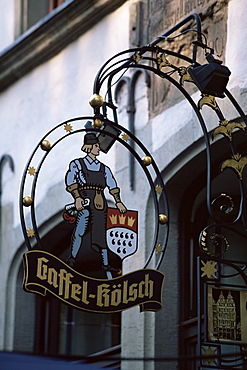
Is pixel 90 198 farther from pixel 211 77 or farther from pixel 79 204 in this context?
pixel 211 77

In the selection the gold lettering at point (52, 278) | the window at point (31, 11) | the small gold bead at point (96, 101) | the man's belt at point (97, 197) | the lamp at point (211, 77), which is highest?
the window at point (31, 11)

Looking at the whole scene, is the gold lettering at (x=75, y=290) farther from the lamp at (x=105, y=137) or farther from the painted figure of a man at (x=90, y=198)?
the lamp at (x=105, y=137)

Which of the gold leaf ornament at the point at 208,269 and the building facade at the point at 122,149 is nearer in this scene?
the gold leaf ornament at the point at 208,269

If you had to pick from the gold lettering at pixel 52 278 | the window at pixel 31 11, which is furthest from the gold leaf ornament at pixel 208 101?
the window at pixel 31 11

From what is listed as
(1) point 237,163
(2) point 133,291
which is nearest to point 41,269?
(2) point 133,291

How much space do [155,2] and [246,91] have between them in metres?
1.83

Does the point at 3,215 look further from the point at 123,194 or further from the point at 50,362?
the point at 50,362

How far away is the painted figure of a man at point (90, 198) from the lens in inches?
272

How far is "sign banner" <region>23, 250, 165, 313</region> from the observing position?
655 cm

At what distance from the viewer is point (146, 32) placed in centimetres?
945

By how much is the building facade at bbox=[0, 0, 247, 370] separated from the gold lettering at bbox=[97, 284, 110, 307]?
705 millimetres

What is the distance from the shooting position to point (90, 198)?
6977 millimetres

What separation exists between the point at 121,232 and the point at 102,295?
1.82 ft

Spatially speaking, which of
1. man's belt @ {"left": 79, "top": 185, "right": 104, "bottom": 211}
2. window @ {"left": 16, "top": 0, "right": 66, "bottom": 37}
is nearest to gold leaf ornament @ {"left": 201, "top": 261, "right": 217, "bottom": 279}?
man's belt @ {"left": 79, "top": 185, "right": 104, "bottom": 211}
